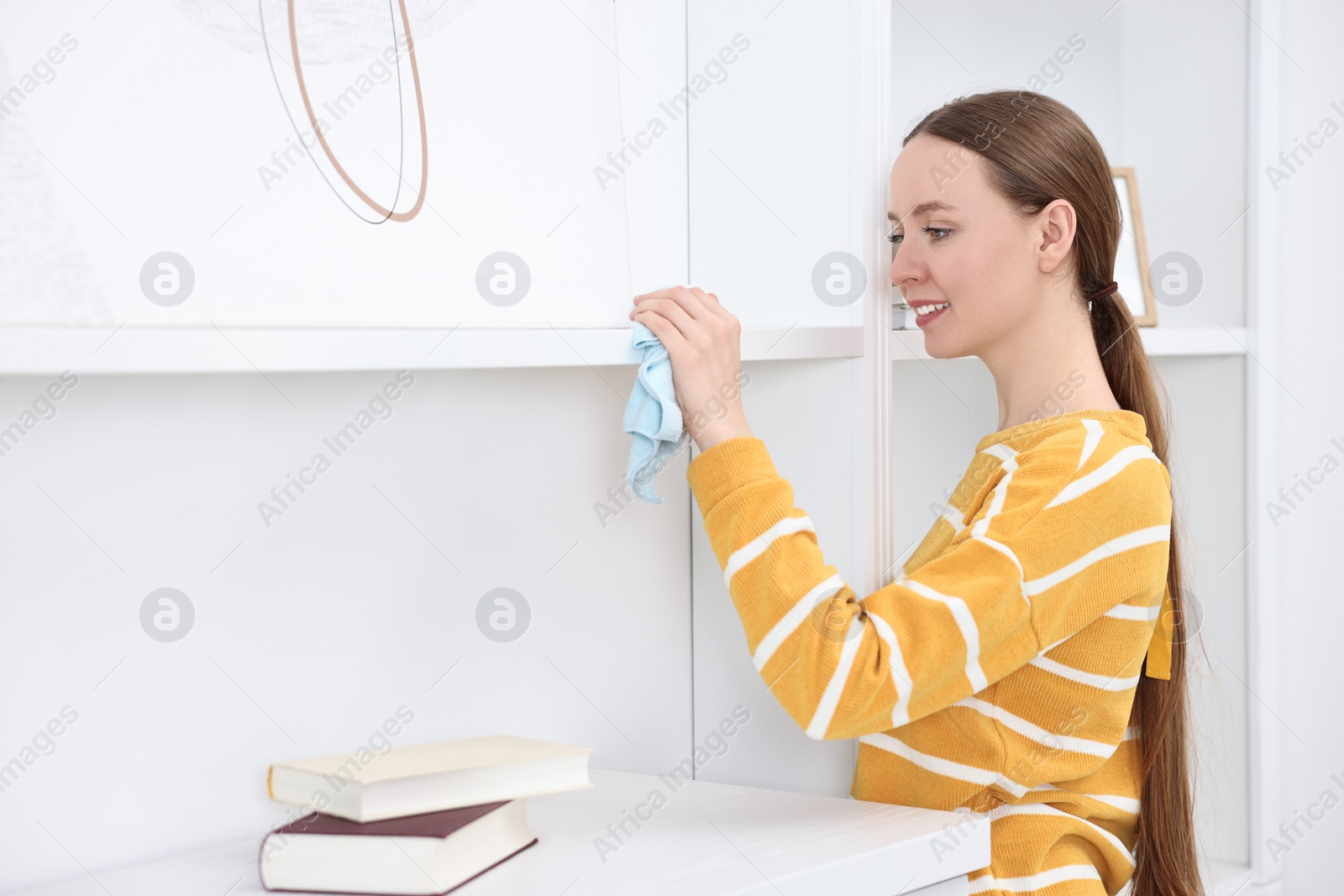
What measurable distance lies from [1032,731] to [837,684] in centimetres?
19

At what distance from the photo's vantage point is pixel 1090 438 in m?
1.00

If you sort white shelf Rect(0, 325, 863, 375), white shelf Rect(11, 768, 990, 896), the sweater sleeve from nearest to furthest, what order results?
1. white shelf Rect(0, 325, 863, 375)
2. white shelf Rect(11, 768, 990, 896)
3. the sweater sleeve

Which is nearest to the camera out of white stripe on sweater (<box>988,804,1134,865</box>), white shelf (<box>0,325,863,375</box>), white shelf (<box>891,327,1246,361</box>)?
white shelf (<box>0,325,863,375</box>)

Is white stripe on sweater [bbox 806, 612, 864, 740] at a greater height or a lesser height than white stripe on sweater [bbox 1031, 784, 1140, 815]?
greater

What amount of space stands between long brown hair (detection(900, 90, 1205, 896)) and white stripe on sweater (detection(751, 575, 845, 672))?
0.38m

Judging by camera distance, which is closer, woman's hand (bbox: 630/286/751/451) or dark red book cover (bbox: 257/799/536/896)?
dark red book cover (bbox: 257/799/536/896)

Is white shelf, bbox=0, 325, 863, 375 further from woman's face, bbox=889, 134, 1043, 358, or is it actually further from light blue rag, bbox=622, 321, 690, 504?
woman's face, bbox=889, 134, 1043, 358

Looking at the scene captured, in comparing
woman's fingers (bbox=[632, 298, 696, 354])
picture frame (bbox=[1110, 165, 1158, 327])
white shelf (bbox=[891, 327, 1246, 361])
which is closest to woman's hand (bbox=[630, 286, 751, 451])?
woman's fingers (bbox=[632, 298, 696, 354])

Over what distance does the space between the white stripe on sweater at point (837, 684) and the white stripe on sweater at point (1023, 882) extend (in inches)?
8.1

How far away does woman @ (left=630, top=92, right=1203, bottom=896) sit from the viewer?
0.93 metres

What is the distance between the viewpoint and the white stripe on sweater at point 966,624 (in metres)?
0.91

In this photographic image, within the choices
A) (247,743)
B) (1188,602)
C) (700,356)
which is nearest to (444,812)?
(247,743)

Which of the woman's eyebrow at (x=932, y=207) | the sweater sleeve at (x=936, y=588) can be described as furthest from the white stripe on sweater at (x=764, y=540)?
the woman's eyebrow at (x=932, y=207)

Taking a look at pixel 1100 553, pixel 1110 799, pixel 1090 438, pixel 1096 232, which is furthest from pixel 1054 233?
pixel 1110 799
